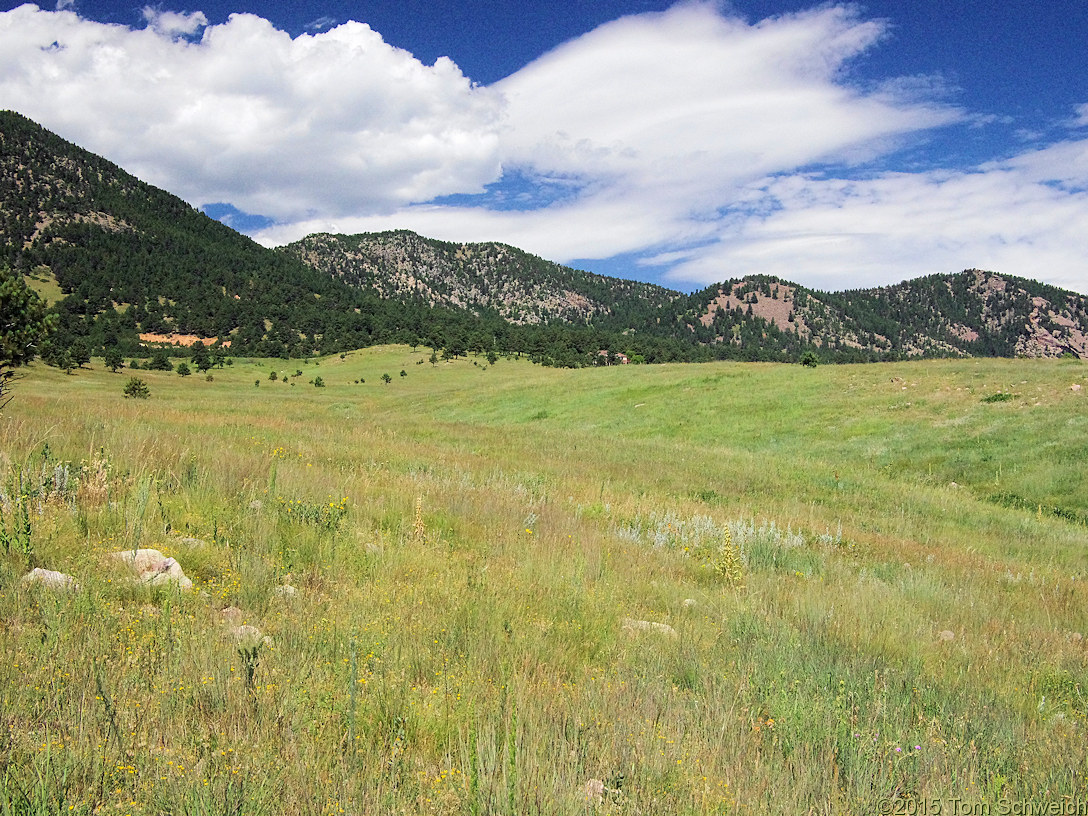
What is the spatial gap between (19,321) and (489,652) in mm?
32359

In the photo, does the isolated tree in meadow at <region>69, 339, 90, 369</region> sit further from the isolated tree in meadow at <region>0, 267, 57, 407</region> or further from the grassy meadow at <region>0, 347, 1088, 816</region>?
the grassy meadow at <region>0, 347, 1088, 816</region>

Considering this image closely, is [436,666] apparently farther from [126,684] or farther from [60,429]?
[60,429]

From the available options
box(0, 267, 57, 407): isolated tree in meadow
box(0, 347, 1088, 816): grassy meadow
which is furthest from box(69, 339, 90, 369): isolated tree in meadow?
box(0, 347, 1088, 816): grassy meadow

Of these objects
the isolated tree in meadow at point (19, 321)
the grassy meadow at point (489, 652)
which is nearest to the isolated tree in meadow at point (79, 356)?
the isolated tree in meadow at point (19, 321)

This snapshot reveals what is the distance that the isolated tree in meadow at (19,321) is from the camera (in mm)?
22531

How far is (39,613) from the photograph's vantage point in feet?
11.3

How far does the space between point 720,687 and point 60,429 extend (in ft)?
34.0

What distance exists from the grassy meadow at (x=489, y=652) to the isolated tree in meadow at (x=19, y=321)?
18.2 meters

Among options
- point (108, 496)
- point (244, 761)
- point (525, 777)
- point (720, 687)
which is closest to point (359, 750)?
point (244, 761)

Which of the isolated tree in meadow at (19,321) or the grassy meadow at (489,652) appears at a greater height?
the isolated tree in meadow at (19,321)

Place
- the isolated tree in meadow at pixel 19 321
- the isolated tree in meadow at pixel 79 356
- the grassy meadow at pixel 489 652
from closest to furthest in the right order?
the grassy meadow at pixel 489 652, the isolated tree in meadow at pixel 19 321, the isolated tree in meadow at pixel 79 356

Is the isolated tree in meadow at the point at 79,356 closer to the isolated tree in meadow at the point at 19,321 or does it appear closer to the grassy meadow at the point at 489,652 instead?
the isolated tree in meadow at the point at 19,321

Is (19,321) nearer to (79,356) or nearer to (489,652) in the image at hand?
(489,652)

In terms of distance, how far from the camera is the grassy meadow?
2553mm
